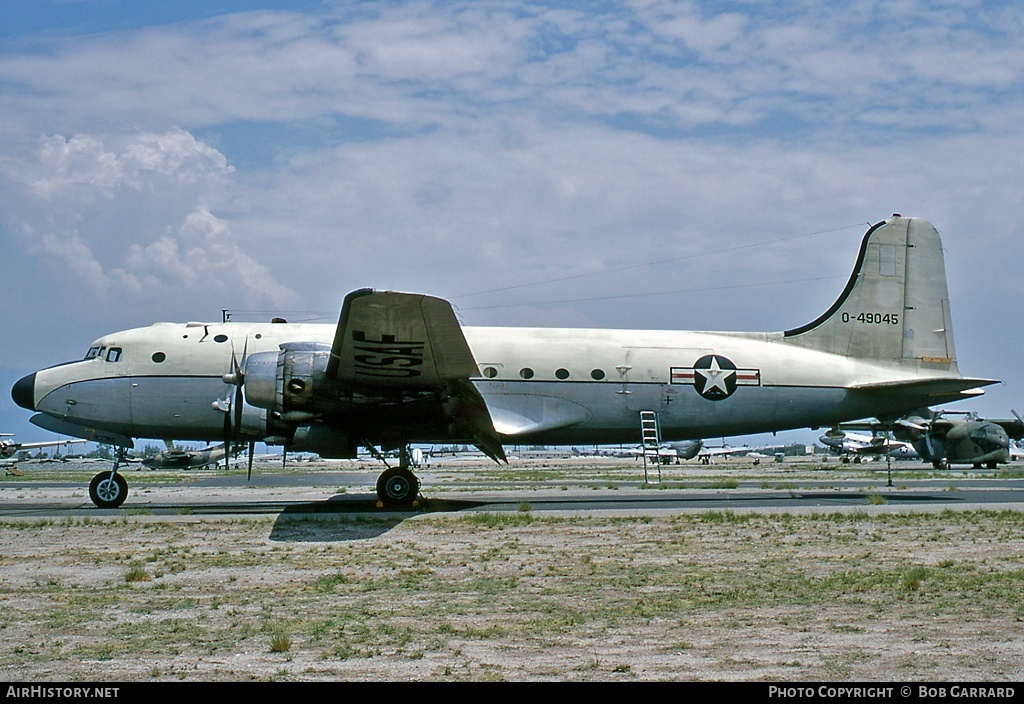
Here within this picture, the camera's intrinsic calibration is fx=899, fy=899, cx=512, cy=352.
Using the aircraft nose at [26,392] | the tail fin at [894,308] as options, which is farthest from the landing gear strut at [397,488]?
the tail fin at [894,308]

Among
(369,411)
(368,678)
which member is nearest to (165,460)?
(369,411)

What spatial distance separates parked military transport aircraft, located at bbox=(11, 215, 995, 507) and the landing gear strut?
31 millimetres

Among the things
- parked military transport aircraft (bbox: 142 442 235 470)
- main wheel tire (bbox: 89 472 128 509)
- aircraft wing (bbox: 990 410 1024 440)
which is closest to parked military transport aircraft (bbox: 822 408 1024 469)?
aircraft wing (bbox: 990 410 1024 440)

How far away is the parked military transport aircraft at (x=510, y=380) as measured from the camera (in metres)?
18.4

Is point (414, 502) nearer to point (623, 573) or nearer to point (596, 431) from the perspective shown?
point (596, 431)

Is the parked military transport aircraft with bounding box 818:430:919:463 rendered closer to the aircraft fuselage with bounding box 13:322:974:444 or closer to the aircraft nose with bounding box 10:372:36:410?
the aircraft fuselage with bounding box 13:322:974:444

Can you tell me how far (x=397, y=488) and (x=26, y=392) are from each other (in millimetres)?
9051

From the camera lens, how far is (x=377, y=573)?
37.7ft

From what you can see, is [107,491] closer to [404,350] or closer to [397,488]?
[397,488]

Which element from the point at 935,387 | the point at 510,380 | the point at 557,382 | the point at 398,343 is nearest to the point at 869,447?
the point at 935,387

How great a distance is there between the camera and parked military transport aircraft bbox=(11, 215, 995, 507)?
18.4 meters

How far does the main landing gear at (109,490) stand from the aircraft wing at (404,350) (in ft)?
22.3

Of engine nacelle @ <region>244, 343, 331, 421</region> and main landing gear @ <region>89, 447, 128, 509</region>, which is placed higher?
engine nacelle @ <region>244, 343, 331, 421</region>

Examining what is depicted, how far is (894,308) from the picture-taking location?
24094mm
